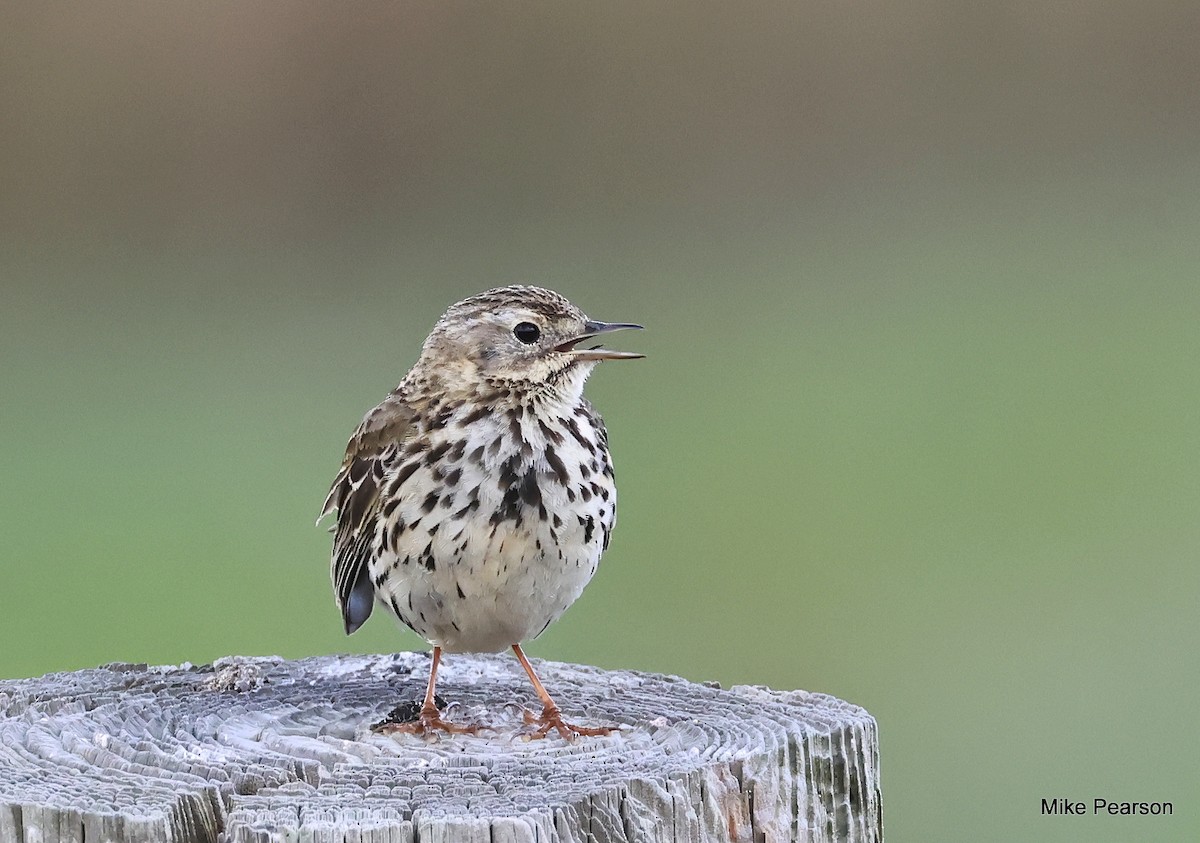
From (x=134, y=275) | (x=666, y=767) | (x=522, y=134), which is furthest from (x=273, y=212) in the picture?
(x=666, y=767)

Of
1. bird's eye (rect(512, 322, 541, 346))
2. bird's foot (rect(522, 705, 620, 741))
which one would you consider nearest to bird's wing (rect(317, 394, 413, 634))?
bird's eye (rect(512, 322, 541, 346))

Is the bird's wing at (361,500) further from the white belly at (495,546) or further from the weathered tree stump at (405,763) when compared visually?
the weathered tree stump at (405,763)

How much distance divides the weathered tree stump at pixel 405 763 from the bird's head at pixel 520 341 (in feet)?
3.30

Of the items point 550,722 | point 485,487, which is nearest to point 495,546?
point 485,487

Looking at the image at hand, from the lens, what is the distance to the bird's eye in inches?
214

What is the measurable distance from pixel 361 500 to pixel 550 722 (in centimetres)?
101

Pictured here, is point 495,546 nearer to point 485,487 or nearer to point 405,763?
point 485,487

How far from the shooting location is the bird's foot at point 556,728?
4812 mm

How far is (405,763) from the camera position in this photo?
451cm

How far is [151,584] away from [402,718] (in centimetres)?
888

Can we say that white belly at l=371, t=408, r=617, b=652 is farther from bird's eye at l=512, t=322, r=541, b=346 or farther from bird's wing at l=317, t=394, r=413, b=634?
bird's eye at l=512, t=322, r=541, b=346

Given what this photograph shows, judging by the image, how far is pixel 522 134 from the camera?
1911 centimetres

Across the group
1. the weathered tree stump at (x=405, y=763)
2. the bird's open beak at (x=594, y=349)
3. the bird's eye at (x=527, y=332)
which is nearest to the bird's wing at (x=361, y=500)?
the weathered tree stump at (x=405, y=763)

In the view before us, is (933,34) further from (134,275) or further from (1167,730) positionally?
(1167,730)
